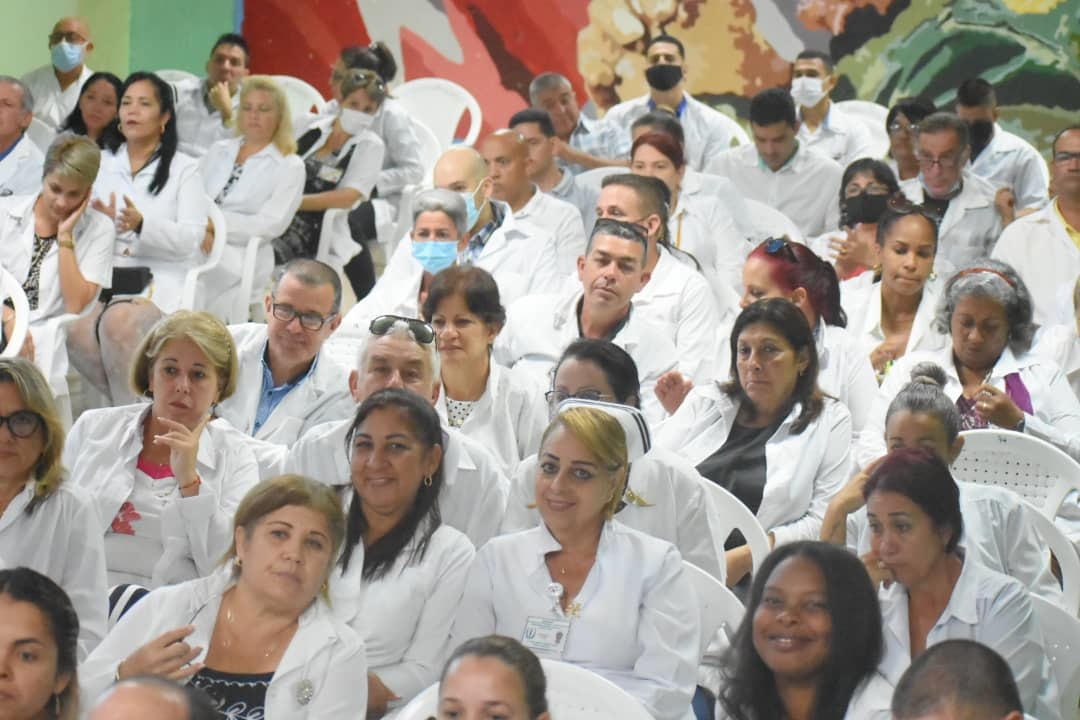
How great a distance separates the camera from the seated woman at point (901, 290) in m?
5.27

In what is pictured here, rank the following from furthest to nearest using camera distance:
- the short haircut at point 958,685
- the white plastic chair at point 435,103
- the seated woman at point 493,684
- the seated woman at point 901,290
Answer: the white plastic chair at point 435,103 < the seated woman at point 901,290 < the seated woman at point 493,684 < the short haircut at point 958,685

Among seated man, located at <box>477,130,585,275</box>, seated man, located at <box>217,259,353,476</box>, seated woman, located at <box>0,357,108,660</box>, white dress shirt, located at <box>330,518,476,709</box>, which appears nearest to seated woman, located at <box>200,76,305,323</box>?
seated man, located at <box>477,130,585,275</box>

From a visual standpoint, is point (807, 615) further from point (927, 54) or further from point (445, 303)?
point (927, 54)

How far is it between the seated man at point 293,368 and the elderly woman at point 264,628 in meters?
1.33

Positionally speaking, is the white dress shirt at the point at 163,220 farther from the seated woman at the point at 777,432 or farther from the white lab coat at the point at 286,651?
the white lab coat at the point at 286,651

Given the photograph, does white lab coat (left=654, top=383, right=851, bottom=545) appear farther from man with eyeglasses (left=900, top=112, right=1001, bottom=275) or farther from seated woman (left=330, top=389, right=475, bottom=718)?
man with eyeglasses (left=900, top=112, right=1001, bottom=275)

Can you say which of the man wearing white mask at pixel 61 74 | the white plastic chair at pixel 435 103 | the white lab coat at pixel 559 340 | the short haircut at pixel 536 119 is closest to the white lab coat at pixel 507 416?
the white lab coat at pixel 559 340

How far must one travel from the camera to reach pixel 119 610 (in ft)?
11.6

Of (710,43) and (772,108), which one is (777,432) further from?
(710,43)

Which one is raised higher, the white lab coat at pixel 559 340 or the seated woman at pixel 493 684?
the white lab coat at pixel 559 340

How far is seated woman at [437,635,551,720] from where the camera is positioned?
2.62 metres

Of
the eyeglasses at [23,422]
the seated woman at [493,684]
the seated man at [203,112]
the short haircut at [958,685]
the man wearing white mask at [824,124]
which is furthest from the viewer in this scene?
the man wearing white mask at [824,124]

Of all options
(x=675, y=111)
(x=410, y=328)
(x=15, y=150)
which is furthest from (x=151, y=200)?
(x=675, y=111)

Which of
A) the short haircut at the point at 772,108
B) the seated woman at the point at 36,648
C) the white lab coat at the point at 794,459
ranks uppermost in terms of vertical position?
the short haircut at the point at 772,108
